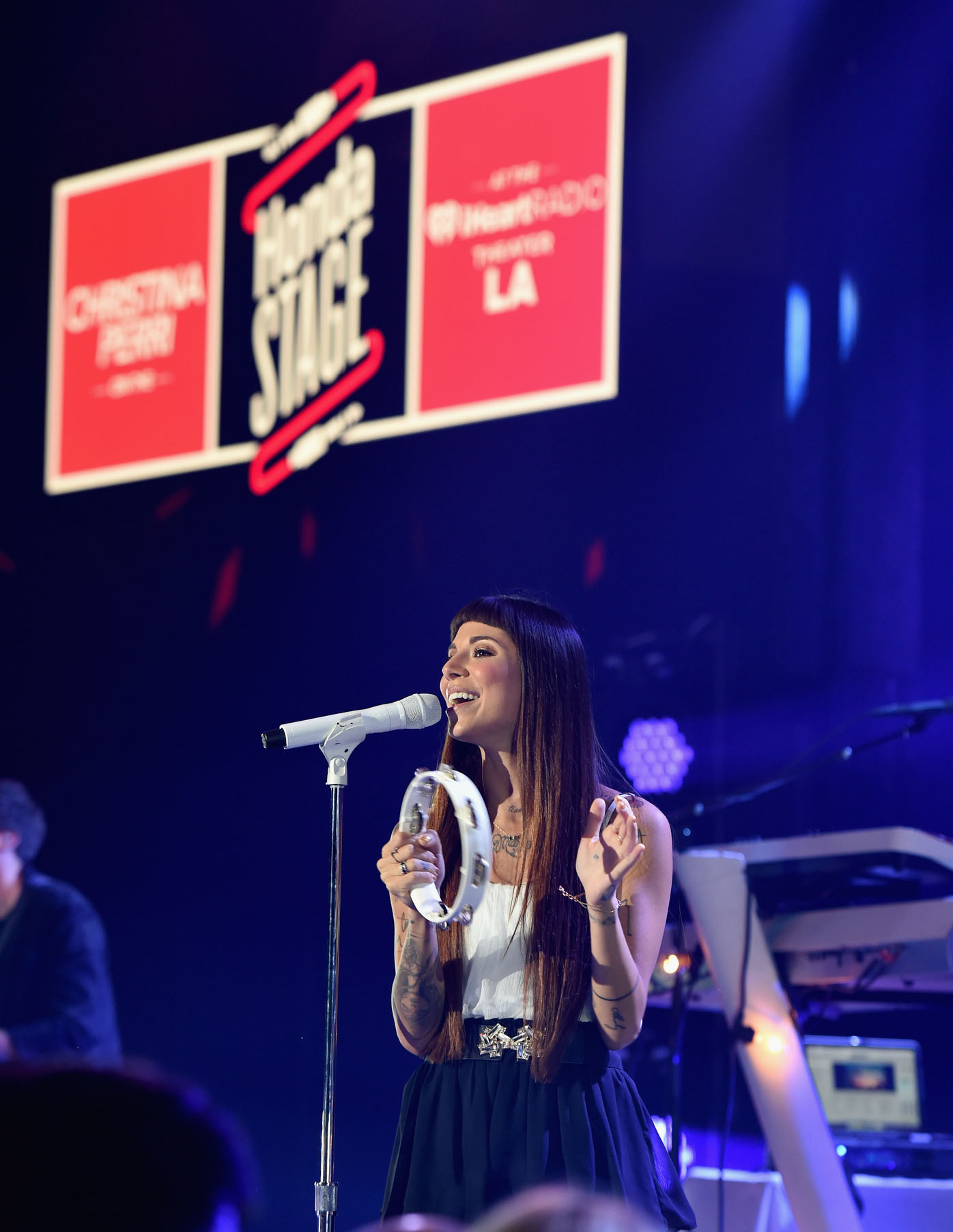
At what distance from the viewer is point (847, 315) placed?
3957 millimetres

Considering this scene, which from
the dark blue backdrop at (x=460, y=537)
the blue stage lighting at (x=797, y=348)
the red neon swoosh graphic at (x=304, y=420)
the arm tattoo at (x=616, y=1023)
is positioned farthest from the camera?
the red neon swoosh graphic at (x=304, y=420)

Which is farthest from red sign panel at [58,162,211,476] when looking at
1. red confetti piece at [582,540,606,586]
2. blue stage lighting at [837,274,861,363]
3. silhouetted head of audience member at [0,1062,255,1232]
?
silhouetted head of audience member at [0,1062,255,1232]

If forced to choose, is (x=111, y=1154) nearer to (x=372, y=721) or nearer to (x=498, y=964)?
(x=498, y=964)

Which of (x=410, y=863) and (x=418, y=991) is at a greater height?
(x=410, y=863)

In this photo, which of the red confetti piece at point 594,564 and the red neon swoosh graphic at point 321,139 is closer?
the red confetti piece at point 594,564

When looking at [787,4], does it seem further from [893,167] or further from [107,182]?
[107,182]

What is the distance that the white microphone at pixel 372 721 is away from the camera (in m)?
2.19

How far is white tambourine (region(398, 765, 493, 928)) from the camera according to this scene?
1.83m

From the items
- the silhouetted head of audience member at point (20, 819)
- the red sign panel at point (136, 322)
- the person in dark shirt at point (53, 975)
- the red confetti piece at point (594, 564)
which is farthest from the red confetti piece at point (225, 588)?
the red confetti piece at point (594, 564)

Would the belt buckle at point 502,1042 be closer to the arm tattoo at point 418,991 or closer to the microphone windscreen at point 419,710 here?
the arm tattoo at point 418,991

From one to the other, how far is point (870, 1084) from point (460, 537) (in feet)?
6.71

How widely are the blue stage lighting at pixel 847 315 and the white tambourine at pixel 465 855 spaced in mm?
2462

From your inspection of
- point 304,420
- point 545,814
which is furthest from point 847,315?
point 545,814

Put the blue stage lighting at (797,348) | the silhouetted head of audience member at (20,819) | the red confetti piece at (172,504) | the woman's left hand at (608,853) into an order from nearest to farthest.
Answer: the woman's left hand at (608,853) → the blue stage lighting at (797,348) → the silhouetted head of audience member at (20,819) → the red confetti piece at (172,504)
